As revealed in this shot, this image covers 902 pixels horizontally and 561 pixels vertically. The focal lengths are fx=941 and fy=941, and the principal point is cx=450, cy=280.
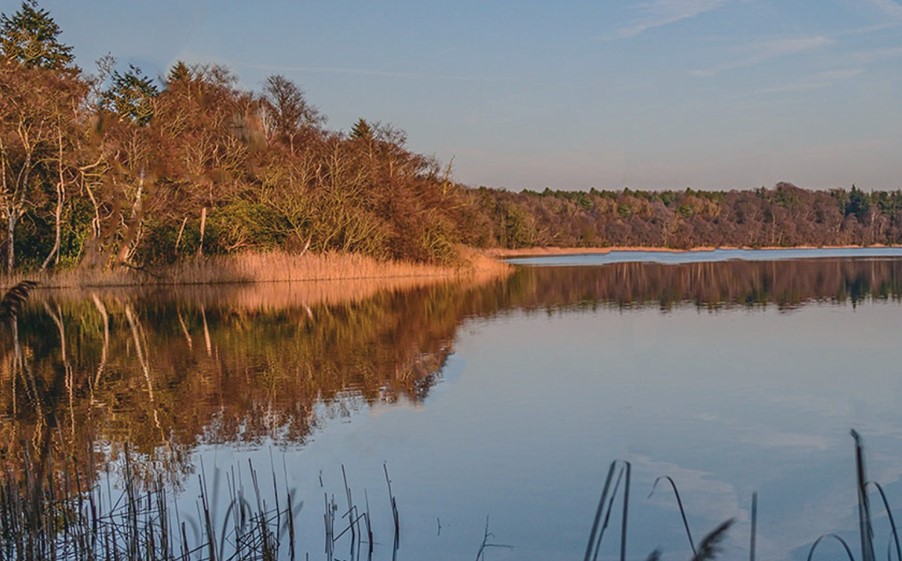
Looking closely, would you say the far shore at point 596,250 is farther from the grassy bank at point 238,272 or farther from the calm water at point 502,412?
the calm water at point 502,412

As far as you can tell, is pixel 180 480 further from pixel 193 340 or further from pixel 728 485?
pixel 193 340

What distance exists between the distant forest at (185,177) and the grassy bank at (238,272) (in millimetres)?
634

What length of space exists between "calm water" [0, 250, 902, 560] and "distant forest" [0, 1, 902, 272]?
13.9 m

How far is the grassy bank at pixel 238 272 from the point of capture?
33.7m

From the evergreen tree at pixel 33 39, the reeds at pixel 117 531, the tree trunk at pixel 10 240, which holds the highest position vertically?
the evergreen tree at pixel 33 39

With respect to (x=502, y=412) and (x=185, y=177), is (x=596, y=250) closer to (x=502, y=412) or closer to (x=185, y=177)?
(x=185, y=177)

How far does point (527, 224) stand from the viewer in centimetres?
7994

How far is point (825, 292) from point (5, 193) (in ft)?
84.3

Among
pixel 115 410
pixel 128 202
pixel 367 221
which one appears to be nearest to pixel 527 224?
pixel 367 221

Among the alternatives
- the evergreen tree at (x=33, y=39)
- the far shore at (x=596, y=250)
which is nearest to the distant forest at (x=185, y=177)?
the evergreen tree at (x=33, y=39)

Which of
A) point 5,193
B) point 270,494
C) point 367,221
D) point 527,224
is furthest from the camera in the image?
point 527,224

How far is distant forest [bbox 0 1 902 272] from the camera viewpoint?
32.6 meters

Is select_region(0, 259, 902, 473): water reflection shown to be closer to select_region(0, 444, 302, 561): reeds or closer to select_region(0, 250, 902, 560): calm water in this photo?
select_region(0, 250, 902, 560): calm water

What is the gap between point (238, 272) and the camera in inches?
1390
